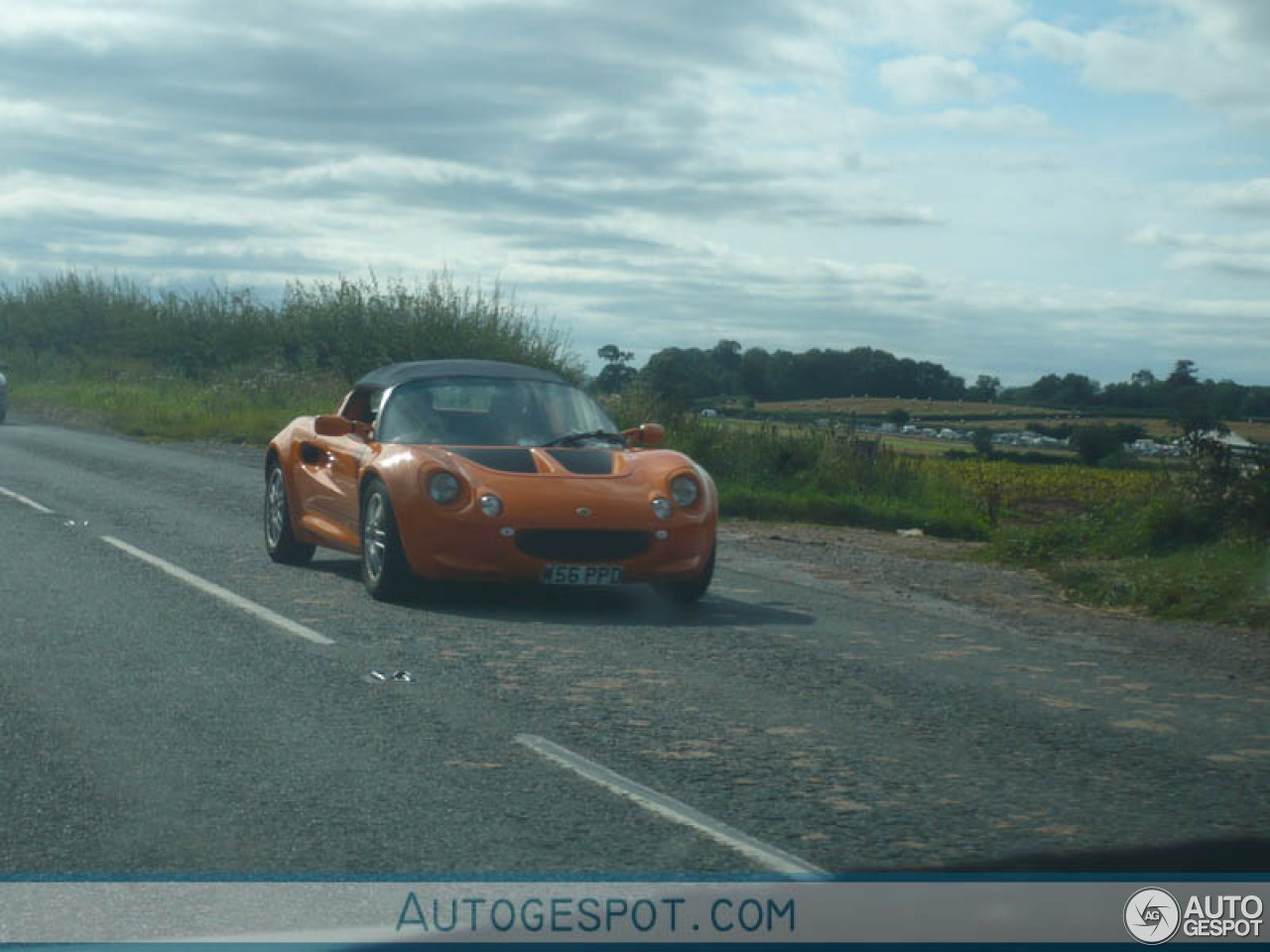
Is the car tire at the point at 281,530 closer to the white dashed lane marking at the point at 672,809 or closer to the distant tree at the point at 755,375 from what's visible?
the white dashed lane marking at the point at 672,809

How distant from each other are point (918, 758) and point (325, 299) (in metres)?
31.0

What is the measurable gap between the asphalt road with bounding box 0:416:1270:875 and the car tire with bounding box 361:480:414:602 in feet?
0.59

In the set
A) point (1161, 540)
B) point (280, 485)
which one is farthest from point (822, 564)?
point (280, 485)

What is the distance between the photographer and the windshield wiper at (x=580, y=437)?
1010 centimetres

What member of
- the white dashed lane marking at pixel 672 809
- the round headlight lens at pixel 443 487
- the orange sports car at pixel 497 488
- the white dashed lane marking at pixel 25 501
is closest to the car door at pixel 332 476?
the orange sports car at pixel 497 488

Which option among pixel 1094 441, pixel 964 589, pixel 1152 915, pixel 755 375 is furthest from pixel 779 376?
pixel 1152 915

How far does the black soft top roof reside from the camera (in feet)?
34.2

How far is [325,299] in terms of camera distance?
35.3 metres

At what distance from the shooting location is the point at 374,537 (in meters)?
9.53

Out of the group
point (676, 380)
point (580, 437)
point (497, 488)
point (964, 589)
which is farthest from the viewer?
point (676, 380)

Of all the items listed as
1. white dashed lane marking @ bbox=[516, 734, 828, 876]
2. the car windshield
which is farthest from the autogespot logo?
the car windshield

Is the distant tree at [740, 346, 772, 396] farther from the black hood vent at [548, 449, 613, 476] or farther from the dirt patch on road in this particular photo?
the black hood vent at [548, 449, 613, 476]

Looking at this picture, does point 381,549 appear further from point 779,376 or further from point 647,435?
point 779,376

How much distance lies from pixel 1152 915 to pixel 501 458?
6364mm
